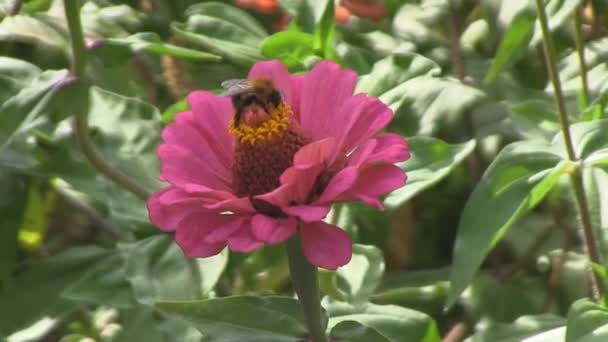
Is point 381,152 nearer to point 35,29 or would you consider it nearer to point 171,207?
point 171,207

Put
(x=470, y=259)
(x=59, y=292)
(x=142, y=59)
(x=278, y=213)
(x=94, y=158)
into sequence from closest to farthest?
(x=278, y=213)
(x=470, y=259)
(x=94, y=158)
(x=59, y=292)
(x=142, y=59)

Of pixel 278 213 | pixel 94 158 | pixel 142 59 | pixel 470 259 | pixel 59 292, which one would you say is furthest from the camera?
pixel 142 59

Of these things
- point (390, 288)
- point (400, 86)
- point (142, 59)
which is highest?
point (400, 86)

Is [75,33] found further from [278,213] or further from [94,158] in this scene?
[278,213]

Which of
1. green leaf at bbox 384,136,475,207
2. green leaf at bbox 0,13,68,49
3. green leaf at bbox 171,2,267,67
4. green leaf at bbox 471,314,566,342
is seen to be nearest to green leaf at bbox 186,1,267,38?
green leaf at bbox 171,2,267,67

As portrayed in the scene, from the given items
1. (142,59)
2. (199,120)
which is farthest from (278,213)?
(142,59)

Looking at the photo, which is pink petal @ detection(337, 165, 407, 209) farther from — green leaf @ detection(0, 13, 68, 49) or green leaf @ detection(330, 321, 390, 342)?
green leaf @ detection(0, 13, 68, 49)

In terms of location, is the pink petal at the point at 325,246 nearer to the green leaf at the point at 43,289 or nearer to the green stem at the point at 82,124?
the green stem at the point at 82,124
